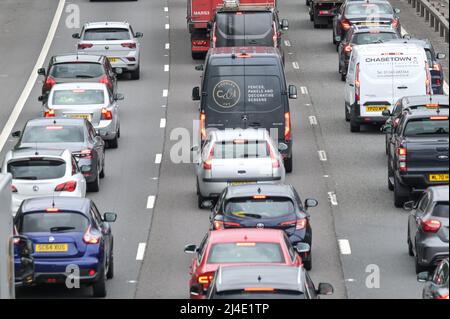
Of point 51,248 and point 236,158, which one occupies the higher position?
point 51,248

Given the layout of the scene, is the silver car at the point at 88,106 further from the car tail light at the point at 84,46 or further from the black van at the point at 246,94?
the car tail light at the point at 84,46

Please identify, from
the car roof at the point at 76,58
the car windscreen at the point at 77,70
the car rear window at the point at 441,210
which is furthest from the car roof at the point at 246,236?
the car roof at the point at 76,58

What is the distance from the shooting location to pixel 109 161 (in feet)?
123

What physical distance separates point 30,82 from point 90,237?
24643 mm

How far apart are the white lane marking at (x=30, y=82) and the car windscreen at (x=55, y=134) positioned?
16.0 feet

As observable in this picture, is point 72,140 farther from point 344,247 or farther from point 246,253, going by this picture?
point 246,253

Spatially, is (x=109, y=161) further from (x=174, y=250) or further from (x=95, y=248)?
(x=95, y=248)

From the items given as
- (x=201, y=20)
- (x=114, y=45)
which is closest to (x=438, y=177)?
(x=114, y=45)

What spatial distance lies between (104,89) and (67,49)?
621 inches

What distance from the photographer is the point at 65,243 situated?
2456cm

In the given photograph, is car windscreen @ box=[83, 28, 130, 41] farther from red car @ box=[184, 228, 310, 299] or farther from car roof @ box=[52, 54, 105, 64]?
red car @ box=[184, 228, 310, 299]

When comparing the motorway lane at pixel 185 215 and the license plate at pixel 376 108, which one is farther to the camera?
the license plate at pixel 376 108

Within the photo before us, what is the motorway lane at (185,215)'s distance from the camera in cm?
2655

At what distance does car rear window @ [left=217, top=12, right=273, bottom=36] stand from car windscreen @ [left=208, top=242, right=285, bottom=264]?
888 inches
